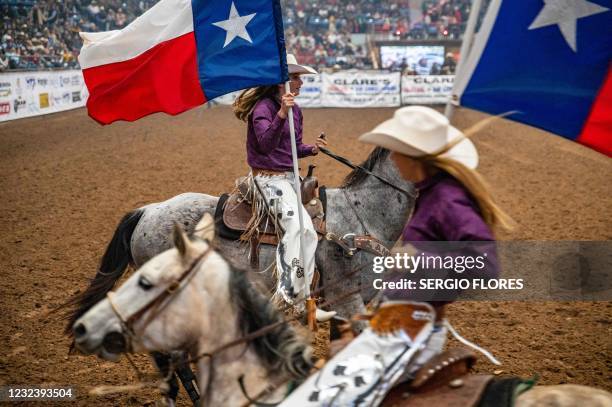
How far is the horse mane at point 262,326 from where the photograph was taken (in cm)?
256

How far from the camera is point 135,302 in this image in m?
2.54

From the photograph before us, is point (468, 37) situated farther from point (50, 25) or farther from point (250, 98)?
point (50, 25)

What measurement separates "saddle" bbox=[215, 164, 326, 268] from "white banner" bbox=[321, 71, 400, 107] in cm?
1871

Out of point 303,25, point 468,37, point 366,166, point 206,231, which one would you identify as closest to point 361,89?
point 303,25

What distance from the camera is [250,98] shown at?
189 inches

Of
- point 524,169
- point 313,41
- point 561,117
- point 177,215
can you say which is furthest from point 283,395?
point 313,41

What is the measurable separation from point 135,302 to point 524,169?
36.9ft

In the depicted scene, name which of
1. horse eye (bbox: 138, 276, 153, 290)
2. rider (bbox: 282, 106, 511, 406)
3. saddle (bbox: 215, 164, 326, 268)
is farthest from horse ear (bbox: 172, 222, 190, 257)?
saddle (bbox: 215, 164, 326, 268)

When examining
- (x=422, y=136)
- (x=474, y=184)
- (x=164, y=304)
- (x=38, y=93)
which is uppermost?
(x=422, y=136)

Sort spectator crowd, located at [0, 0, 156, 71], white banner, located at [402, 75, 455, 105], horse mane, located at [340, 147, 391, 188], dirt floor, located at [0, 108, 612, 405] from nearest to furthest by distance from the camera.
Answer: horse mane, located at [340, 147, 391, 188] < dirt floor, located at [0, 108, 612, 405] < spectator crowd, located at [0, 0, 156, 71] < white banner, located at [402, 75, 455, 105]

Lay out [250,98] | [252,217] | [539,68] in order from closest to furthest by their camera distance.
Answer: [539,68] < [252,217] < [250,98]

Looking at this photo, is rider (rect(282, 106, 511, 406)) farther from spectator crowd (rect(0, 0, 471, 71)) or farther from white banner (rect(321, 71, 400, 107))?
white banner (rect(321, 71, 400, 107))

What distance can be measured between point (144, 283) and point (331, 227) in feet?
7.69

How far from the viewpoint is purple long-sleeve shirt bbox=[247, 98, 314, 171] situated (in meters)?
4.48
